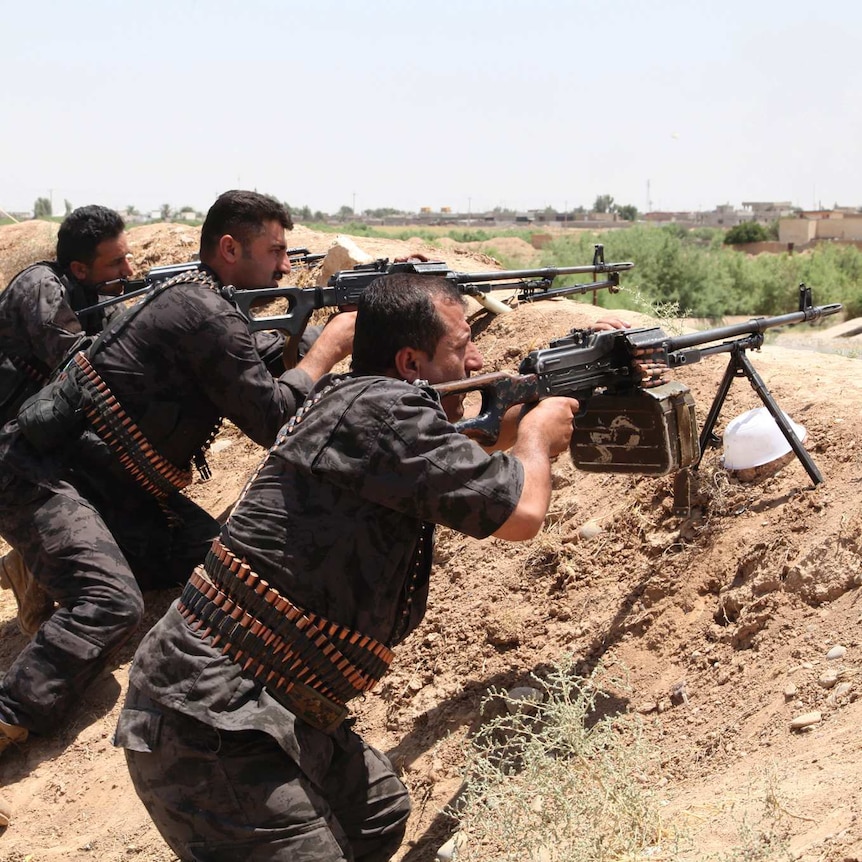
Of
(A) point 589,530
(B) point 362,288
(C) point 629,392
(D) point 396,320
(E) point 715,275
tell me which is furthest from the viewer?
(E) point 715,275

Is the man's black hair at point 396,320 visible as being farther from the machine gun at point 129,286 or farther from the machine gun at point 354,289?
the machine gun at point 129,286

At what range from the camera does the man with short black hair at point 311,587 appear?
9.80ft

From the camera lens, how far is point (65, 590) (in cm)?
532

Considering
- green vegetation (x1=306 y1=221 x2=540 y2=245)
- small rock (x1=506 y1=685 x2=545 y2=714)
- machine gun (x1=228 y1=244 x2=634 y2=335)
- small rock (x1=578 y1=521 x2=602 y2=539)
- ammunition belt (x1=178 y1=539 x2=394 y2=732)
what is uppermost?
green vegetation (x1=306 y1=221 x2=540 y2=245)

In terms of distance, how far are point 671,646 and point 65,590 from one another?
9.55ft

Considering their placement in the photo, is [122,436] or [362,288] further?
[362,288]

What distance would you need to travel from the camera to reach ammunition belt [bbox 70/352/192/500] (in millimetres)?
5348

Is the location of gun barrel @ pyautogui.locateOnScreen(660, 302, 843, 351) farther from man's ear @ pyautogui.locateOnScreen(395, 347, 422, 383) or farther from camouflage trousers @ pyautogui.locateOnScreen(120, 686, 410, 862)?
camouflage trousers @ pyautogui.locateOnScreen(120, 686, 410, 862)

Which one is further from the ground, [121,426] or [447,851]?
[121,426]

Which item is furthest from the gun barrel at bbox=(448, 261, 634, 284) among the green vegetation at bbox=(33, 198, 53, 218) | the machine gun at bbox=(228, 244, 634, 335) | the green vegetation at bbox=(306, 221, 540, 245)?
the green vegetation at bbox=(33, 198, 53, 218)

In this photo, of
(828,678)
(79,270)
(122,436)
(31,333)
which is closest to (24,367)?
(31,333)

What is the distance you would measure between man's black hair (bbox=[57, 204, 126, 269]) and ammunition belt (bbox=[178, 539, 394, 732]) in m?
4.22

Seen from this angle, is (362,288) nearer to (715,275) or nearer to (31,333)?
(31,333)

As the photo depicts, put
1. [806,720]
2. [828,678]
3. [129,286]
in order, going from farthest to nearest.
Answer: [129,286] → [828,678] → [806,720]
